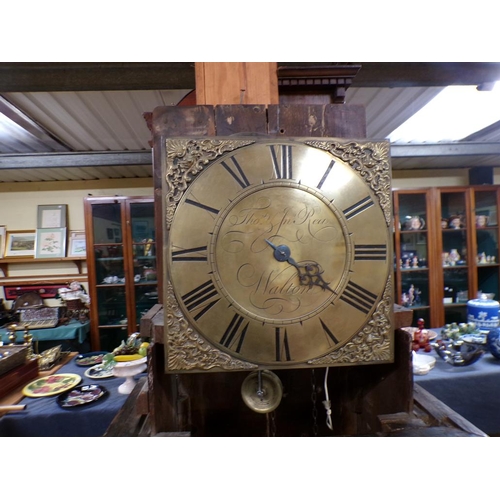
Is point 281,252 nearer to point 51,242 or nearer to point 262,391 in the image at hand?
point 262,391

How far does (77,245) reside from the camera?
2756 millimetres

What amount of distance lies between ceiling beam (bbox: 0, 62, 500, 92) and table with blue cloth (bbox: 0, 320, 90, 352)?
6.58 feet

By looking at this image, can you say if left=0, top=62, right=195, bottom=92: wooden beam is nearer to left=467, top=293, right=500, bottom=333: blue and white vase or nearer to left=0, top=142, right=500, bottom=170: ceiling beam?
left=0, top=142, right=500, bottom=170: ceiling beam

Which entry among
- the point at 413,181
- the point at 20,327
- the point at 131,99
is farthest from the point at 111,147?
the point at 413,181

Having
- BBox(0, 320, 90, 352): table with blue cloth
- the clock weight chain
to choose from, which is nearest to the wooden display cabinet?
the clock weight chain

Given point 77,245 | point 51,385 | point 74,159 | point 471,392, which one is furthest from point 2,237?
point 471,392

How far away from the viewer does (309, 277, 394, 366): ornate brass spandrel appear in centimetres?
66

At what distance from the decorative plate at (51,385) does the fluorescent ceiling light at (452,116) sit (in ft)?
8.73

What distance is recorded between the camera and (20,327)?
232 cm

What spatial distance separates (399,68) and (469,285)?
2.59 metres

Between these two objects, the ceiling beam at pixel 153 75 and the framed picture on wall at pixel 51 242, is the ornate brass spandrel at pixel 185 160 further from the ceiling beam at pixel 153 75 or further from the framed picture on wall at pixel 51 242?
the framed picture on wall at pixel 51 242

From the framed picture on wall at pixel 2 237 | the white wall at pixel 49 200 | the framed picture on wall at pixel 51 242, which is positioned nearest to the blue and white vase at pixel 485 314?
the white wall at pixel 49 200

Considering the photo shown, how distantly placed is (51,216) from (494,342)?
3.87 m

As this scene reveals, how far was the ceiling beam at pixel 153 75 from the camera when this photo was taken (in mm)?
1110
